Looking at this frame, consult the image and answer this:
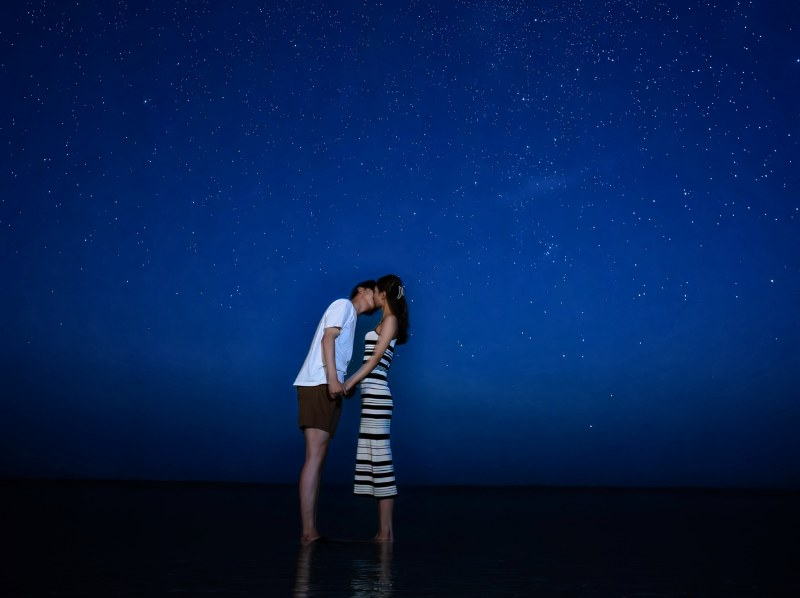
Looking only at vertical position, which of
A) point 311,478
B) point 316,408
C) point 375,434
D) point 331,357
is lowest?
point 311,478

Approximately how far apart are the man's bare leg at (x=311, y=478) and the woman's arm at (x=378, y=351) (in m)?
0.27

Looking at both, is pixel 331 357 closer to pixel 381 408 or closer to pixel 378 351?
pixel 378 351

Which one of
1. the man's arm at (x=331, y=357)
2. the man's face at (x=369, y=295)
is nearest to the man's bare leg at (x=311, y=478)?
the man's arm at (x=331, y=357)

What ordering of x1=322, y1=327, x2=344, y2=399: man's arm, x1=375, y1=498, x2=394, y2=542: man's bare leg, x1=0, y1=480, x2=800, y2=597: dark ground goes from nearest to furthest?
x1=0, y1=480, x2=800, y2=597: dark ground, x1=322, y1=327, x2=344, y2=399: man's arm, x1=375, y1=498, x2=394, y2=542: man's bare leg

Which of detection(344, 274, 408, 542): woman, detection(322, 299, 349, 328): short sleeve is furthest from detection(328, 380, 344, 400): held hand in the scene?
detection(322, 299, 349, 328): short sleeve

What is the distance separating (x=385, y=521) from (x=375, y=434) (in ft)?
1.45

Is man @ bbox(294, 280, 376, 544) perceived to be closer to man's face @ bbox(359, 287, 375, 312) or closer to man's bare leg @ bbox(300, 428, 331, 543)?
man's bare leg @ bbox(300, 428, 331, 543)

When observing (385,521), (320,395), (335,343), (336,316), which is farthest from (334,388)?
(385,521)

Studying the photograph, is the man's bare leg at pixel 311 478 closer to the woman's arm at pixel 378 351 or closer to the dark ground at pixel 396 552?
the dark ground at pixel 396 552

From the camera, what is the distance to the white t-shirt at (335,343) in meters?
4.01

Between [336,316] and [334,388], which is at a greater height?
[336,316]

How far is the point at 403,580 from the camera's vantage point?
282 centimetres

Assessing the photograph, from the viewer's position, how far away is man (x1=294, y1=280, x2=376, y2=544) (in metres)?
4.00

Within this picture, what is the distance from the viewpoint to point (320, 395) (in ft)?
13.3
